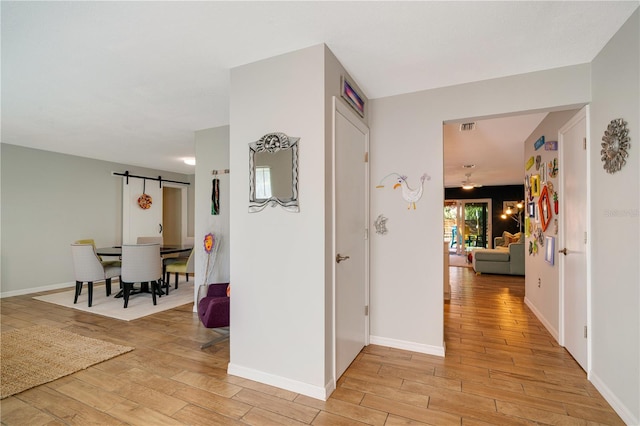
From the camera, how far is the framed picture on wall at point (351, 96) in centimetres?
238

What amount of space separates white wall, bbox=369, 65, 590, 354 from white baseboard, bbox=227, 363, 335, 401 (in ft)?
3.53

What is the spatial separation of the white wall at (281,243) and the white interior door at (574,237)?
2192mm

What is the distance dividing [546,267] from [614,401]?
174 centimetres

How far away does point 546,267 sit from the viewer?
3404 millimetres

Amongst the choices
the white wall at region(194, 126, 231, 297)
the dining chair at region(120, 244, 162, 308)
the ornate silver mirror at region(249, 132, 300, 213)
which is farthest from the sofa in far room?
the dining chair at region(120, 244, 162, 308)

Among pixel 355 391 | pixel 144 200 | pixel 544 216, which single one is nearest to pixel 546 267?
pixel 544 216

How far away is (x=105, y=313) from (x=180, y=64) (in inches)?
139

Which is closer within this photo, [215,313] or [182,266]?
[215,313]

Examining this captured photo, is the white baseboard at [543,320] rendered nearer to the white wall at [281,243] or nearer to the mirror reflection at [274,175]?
the white wall at [281,243]

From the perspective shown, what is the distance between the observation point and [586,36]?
6.53ft

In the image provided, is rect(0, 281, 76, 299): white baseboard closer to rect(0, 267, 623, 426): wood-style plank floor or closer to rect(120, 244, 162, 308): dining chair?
rect(120, 244, 162, 308): dining chair

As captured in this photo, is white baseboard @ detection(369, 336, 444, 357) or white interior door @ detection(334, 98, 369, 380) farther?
white baseboard @ detection(369, 336, 444, 357)

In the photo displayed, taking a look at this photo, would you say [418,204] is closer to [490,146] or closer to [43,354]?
[490,146]

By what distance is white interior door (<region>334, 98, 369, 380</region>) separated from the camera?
2.29 m
